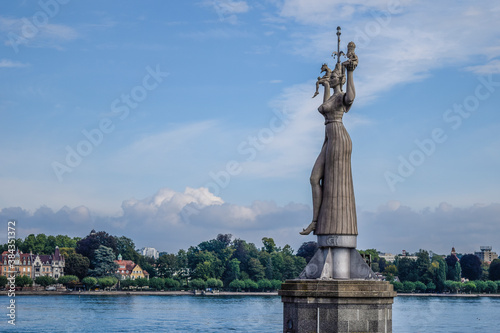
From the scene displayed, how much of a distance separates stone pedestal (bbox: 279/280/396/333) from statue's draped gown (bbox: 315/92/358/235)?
4.77ft

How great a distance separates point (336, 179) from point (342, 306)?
3134 mm

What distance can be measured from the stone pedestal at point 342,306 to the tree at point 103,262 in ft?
407

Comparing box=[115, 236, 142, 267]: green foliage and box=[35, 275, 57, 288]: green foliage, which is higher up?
box=[115, 236, 142, 267]: green foliage

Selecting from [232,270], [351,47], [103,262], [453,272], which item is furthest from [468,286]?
[351,47]

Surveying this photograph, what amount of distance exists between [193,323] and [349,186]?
5850cm

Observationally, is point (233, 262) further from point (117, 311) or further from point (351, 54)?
point (351, 54)

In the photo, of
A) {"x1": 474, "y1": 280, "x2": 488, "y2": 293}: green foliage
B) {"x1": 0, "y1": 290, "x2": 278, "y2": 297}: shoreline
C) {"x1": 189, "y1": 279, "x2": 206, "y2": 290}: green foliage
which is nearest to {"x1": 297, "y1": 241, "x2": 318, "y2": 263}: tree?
{"x1": 0, "y1": 290, "x2": 278, "y2": 297}: shoreline

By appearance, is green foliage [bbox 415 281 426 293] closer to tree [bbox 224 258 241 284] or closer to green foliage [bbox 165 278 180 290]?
tree [bbox 224 258 241 284]

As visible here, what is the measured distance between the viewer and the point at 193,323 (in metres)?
74.1

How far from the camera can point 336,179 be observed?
59.6 feet

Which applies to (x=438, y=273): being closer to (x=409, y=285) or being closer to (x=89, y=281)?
(x=409, y=285)

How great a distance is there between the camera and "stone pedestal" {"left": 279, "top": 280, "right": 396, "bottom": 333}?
16953mm

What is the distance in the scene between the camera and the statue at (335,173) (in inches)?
708

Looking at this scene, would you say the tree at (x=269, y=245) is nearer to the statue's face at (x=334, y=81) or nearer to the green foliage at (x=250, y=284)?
the green foliage at (x=250, y=284)
